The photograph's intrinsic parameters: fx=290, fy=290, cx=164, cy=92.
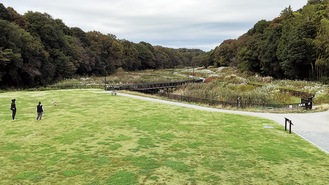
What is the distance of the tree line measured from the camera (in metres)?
47.9

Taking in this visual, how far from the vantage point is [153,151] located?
13445mm

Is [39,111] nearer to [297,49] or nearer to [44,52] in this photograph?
[44,52]

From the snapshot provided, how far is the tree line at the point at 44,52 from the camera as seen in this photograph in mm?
47906

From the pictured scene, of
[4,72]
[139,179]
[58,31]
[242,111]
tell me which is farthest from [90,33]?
[139,179]

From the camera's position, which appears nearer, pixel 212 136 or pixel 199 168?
pixel 199 168

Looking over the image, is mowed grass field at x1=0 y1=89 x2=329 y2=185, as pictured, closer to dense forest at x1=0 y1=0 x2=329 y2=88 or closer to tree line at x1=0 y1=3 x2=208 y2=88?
dense forest at x1=0 y1=0 x2=329 y2=88

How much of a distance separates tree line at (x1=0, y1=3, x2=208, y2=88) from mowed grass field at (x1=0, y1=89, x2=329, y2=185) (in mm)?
30839

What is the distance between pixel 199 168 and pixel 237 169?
1.49 meters

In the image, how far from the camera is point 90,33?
316 feet

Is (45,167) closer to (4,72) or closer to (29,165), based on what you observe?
(29,165)

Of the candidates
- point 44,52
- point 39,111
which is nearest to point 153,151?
point 39,111

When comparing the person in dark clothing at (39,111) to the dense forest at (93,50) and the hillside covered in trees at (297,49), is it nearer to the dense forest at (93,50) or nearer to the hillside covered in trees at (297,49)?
the dense forest at (93,50)

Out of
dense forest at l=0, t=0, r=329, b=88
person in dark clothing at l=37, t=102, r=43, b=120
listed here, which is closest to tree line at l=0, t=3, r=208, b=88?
dense forest at l=0, t=0, r=329, b=88

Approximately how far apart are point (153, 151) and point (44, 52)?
48932mm
